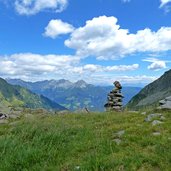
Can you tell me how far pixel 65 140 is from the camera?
1653cm

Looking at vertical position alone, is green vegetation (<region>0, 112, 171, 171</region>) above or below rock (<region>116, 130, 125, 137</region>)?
below

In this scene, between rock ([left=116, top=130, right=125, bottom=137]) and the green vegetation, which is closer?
the green vegetation

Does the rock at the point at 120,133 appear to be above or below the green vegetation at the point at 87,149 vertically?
above

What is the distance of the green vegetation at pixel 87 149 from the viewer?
12344 millimetres

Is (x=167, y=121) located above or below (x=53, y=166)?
above

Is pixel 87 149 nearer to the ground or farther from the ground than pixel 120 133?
nearer to the ground

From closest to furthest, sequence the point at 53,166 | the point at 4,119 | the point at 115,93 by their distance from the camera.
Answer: the point at 53,166 < the point at 4,119 < the point at 115,93

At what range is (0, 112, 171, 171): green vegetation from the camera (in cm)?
1234

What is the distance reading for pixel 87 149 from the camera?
1495 centimetres

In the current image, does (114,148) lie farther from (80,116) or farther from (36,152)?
(80,116)

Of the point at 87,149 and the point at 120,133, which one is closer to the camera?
the point at 87,149

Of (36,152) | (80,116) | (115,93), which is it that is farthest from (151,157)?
(115,93)

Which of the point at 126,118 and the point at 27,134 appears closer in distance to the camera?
the point at 27,134

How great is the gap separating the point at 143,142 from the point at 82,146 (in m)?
2.73
